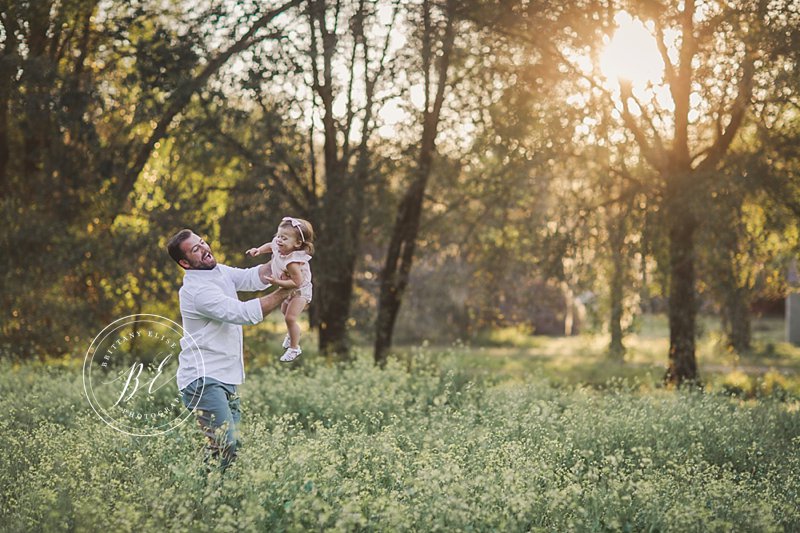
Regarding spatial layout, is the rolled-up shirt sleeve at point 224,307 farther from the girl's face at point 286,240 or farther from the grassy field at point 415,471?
the grassy field at point 415,471

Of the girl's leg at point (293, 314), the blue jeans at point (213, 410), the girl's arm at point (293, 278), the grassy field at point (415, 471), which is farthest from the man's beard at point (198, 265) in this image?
the grassy field at point (415, 471)

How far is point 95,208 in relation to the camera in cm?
1559

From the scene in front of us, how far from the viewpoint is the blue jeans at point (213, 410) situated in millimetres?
6402

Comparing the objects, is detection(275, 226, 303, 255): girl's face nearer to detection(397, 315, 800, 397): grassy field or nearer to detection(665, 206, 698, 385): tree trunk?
detection(397, 315, 800, 397): grassy field

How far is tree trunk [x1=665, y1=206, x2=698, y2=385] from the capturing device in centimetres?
1541

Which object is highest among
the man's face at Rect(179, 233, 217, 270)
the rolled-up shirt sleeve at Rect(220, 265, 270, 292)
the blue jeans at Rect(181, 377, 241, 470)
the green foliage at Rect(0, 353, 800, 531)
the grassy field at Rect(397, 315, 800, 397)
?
the man's face at Rect(179, 233, 217, 270)

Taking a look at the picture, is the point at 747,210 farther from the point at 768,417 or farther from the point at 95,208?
the point at 95,208

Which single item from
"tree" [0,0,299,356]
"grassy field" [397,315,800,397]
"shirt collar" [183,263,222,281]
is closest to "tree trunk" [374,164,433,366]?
"grassy field" [397,315,800,397]

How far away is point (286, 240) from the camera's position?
6371 millimetres

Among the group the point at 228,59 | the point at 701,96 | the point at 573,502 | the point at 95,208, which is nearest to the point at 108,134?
the point at 95,208

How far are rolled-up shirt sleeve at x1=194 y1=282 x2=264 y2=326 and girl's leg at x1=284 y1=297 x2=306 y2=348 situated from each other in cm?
36

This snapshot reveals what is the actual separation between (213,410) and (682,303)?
11.4 metres
